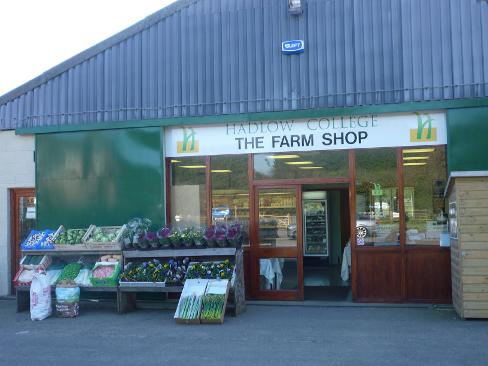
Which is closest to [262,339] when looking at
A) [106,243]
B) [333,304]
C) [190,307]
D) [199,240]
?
[190,307]

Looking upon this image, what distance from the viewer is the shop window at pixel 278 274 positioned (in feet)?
37.9

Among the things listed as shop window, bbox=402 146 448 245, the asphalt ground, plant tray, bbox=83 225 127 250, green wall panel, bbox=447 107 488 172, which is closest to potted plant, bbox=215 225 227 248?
the asphalt ground

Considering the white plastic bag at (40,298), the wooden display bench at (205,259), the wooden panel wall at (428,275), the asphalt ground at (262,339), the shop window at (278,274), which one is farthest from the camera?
the shop window at (278,274)

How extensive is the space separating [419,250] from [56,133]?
25.1 feet

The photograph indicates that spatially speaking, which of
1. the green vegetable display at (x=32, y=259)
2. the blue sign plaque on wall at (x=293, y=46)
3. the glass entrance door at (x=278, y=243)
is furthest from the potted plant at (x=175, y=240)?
the blue sign plaque on wall at (x=293, y=46)

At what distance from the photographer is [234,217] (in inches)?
468

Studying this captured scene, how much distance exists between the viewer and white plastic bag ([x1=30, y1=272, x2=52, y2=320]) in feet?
34.6

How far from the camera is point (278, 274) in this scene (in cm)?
1164

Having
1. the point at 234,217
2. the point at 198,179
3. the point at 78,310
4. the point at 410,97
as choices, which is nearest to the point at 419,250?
the point at 410,97

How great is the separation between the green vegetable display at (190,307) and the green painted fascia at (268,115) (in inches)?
145

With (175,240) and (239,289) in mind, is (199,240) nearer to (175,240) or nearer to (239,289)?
(175,240)

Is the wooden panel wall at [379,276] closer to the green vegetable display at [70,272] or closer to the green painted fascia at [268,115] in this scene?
the green painted fascia at [268,115]

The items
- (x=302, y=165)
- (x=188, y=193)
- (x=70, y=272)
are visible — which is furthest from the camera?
(x=188, y=193)

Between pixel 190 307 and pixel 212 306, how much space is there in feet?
1.22
